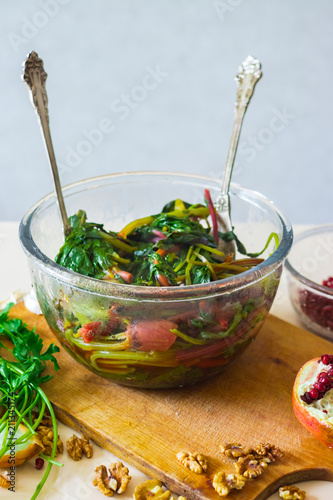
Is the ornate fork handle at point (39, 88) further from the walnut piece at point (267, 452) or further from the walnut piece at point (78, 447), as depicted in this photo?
the walnut piece at point (267, 452)

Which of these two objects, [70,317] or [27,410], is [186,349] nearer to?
[70,317]

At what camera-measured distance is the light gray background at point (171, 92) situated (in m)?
4.68

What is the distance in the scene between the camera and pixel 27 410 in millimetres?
1645

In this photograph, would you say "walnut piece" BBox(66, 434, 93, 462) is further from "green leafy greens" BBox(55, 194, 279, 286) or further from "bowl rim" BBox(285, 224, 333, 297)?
"bowl rim" BBox(285, 224, 333, 297)

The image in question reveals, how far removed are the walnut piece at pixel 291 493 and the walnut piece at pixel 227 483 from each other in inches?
4.7

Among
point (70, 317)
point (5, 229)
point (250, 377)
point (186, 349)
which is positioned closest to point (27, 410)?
point (70, 317)

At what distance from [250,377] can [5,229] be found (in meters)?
1.61

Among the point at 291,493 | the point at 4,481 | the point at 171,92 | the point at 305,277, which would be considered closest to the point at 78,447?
the point at 4,481

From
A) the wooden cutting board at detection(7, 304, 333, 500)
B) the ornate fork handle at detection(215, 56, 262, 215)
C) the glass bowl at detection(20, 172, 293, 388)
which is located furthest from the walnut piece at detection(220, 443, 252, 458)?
the ornate fork handle at detection(215, 56, 262, 215)

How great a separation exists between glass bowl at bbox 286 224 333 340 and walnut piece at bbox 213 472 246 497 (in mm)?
859

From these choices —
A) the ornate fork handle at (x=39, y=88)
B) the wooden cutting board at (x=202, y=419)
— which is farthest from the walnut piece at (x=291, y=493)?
the ornate fork handle at (x=39, y=88)

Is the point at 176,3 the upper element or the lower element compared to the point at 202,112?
upper

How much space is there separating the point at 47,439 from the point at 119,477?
0.25 metres

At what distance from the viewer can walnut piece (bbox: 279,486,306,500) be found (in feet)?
4.92
